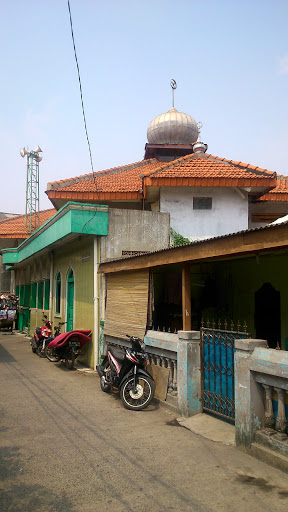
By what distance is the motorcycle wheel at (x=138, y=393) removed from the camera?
6.63 m

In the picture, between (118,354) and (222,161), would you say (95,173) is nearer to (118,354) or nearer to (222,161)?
(222,161)

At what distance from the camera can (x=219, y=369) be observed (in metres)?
5.57

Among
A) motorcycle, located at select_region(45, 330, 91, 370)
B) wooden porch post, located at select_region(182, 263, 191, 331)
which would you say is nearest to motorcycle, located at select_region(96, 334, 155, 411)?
wooden porch post, located at select_region(182, 263, 191, 331)

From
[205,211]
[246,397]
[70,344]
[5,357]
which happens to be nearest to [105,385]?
[70,344]

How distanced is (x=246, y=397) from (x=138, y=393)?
8.26ft

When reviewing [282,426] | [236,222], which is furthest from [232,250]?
[236,222]

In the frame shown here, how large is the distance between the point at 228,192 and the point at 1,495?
1188 cm

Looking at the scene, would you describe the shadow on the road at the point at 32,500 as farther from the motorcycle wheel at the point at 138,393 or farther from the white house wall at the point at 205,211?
the white house wall at the point at 205,211

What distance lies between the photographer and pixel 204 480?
395cm

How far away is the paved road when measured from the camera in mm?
3531

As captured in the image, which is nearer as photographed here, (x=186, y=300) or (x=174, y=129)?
(x=186, y=300)

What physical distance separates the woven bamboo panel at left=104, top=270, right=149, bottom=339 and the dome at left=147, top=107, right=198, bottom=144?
37.7 ft

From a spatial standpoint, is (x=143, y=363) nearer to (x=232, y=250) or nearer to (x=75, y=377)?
(x=232, y=250)

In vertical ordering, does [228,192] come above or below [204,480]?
above
